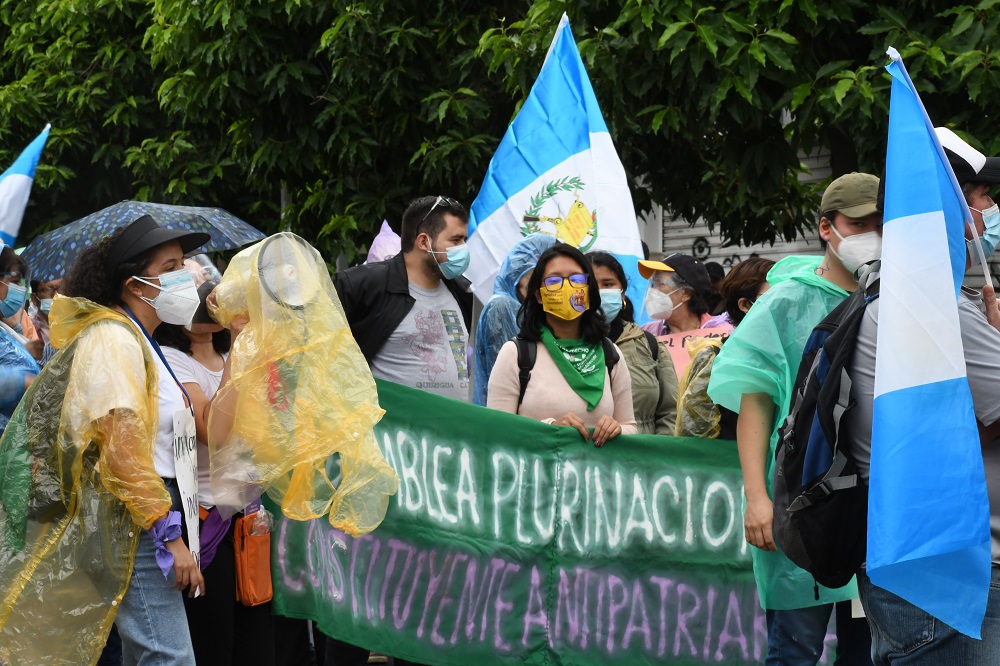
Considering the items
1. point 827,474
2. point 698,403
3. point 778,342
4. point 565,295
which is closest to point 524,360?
point 565,295

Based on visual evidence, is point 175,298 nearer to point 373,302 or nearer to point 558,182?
point 373,302

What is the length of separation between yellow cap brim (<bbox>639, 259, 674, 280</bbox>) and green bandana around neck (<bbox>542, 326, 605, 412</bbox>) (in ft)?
5.03

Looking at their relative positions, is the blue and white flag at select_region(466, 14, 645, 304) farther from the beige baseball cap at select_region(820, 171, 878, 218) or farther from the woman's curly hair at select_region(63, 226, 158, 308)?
the beige baseball cap at select_region(820, 171, 878, 218)

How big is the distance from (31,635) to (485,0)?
25.8 feet

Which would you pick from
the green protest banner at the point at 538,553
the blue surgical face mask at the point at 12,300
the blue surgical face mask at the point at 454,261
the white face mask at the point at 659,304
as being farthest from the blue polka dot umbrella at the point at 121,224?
the green protest banner at the point at 538,553

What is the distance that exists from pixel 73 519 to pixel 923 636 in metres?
2.48

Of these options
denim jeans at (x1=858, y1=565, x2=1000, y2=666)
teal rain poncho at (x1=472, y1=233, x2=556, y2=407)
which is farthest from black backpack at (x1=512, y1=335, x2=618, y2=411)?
denim jeans at (x1=858, y1=565, x2=1000, y2=666)

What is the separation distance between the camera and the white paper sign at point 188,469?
409 cm

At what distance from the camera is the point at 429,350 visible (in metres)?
5.75

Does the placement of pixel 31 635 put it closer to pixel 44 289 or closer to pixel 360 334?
pixel 360 334

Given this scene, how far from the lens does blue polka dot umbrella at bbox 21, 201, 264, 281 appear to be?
25.5 feet

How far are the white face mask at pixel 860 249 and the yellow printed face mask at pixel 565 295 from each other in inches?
60.6

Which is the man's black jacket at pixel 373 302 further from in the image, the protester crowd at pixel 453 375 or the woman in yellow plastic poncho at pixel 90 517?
the woman in yellow plastic poncho at pixel 90 517

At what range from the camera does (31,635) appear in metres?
3.94
